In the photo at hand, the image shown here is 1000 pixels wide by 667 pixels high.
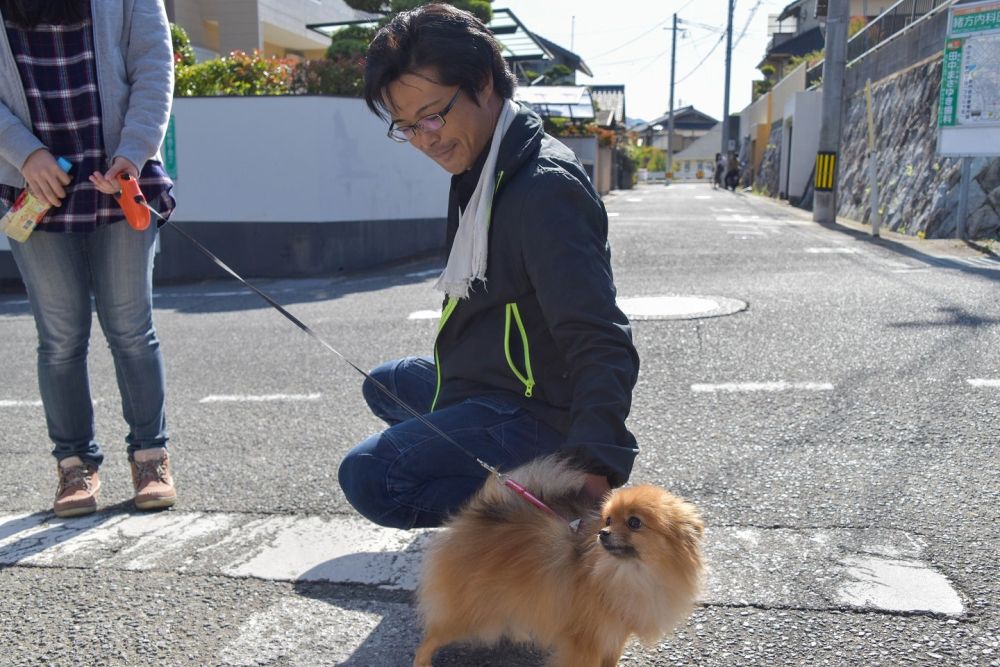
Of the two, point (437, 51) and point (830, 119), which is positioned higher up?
point (830, 119)

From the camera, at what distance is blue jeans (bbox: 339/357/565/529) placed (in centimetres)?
220

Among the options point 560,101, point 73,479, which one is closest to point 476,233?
point 73,479

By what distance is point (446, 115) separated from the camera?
216cm

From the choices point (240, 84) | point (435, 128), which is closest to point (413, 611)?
point (435, 128)

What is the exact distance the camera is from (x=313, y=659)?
214cm

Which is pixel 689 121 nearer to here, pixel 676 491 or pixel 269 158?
pixel 269 158

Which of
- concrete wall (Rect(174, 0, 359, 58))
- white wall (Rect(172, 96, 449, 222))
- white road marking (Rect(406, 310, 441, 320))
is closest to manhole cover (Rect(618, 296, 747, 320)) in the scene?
white road marking (Rect(406, 310, 441, 320))

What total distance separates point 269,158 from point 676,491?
782 cm

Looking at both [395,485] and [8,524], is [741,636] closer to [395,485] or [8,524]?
[395,485]

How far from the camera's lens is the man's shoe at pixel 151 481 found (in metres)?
3.05

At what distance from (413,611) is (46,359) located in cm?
168

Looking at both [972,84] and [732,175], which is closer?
[972,84]

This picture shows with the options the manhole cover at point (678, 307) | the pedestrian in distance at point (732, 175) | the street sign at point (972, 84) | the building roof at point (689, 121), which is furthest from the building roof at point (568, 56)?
the building roof at point (689, 121)

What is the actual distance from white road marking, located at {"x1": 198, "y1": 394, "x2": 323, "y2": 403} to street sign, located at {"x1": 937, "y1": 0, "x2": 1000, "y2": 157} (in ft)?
29.3
